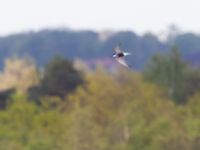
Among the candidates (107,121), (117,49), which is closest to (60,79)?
(107,121)

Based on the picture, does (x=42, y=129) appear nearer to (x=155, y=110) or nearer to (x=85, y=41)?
(x=155, y=110)

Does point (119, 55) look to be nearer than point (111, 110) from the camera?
Yes

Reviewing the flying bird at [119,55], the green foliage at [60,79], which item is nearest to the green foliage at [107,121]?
the green foliage at [60,79]

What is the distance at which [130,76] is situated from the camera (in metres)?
42.4

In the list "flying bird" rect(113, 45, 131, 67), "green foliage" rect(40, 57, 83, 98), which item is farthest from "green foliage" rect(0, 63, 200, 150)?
"flying bird" rect(113, 45, 131, 67)

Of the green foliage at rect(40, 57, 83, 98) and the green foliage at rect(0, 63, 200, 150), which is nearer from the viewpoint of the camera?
the green foliage at rect(0, 63, 200, 150)

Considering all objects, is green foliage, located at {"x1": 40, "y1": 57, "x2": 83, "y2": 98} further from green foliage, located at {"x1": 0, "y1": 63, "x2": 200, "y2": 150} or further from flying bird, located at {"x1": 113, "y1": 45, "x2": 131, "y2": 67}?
flying bird, located at {"x1": 113, "y1": 45, "x2": 131, "y2": 67}

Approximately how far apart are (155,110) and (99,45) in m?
85.5

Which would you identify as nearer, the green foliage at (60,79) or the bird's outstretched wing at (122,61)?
the bird's outstretched wing at (122,61)

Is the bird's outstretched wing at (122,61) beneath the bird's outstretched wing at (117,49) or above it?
beneath

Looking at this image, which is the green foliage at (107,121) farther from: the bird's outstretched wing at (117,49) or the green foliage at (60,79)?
the bird's outstretched wing at (117,49)

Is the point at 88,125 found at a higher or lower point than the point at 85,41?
Answer: higher

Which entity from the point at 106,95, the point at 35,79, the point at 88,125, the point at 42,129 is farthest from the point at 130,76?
the point at 35,79

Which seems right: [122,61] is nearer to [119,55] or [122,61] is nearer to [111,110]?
[119,55]
